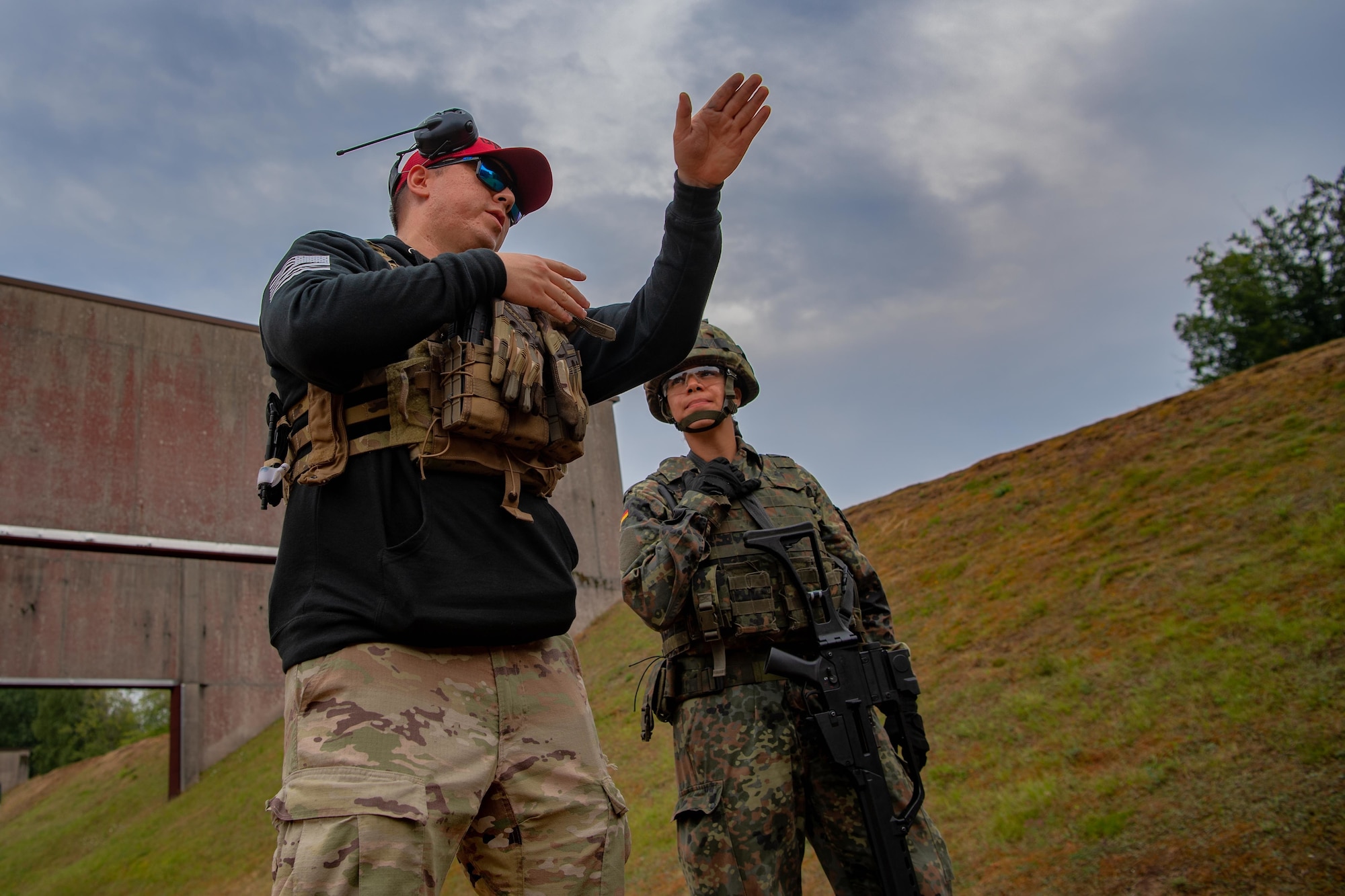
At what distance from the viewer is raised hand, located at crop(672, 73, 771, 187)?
6.96ft

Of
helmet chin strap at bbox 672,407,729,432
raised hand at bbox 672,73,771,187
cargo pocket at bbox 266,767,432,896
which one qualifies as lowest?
cargo pocket at bbox 266,767,432,896

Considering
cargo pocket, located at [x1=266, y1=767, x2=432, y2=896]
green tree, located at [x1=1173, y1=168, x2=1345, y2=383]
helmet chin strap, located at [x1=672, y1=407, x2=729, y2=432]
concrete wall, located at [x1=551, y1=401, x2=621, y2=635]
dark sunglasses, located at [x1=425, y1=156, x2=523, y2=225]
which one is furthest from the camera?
green tree, located at [x1=1173, y1=168, x2=1345, y2=383]

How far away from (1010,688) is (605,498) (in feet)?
38.0

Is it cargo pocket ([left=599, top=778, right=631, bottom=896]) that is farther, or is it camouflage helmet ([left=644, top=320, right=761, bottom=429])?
camouflage helmet ([left=644, top=320, right=761, bottom=429])

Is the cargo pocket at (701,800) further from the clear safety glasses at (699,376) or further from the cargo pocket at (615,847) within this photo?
the clear safety glasses at (699,376)

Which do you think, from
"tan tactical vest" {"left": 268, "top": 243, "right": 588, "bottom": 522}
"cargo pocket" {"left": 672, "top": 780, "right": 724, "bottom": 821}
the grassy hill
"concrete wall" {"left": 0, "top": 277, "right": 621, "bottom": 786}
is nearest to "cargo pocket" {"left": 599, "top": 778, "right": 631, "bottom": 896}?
"tan tactical vest" {"left": 268, "top": 243, "right": 588, "bottom": 522}

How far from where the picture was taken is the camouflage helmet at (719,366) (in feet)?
13.3

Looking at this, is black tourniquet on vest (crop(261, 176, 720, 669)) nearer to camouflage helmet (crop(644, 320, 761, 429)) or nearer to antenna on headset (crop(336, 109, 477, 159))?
antenna on headset (crop(336, 109, 477, 159))

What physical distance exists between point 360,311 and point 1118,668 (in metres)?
6.39

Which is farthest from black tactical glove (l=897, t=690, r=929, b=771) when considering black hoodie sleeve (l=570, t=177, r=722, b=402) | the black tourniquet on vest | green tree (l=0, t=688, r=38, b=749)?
green tree (l=0, t=688, r=38, b=749)

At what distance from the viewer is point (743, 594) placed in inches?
134

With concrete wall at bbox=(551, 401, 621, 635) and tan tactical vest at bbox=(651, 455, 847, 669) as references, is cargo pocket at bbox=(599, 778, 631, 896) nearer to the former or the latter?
tan tactical vest at bbox=(651, 455, 847, 669)

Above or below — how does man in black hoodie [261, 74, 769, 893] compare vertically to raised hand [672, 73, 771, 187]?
below

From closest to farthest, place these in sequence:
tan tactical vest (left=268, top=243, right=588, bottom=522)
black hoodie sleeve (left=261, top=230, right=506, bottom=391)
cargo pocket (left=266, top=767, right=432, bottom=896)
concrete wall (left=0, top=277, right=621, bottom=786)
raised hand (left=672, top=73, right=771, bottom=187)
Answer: cargo pocket (left=266, top=767, right=432, bottom=896)
black hoodie sleeve (left=261, top=230, right=506, bottom=391)
tan tactical vest (left=268, top=243, right=588, bottom=522)
raised hand (left=672, top=73, right=771, bottom=187)
concrete wall (left=0, top=277, right=621, bottom=786)
